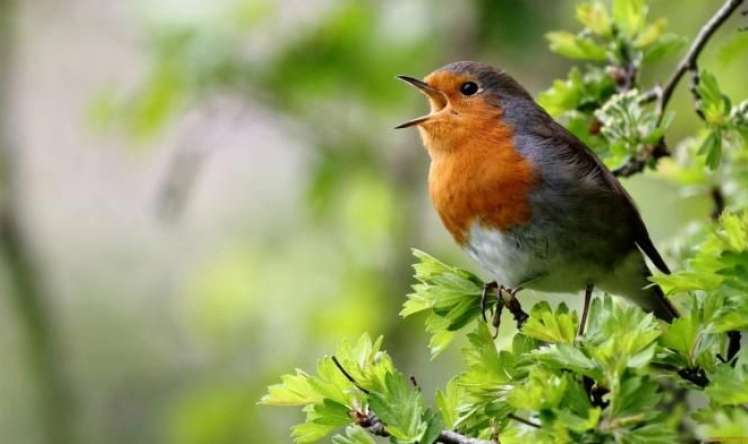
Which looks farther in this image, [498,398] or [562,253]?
[562,253]

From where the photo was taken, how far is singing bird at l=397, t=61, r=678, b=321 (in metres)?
2.68

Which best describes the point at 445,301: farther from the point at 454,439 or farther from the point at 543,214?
the point at 543,214

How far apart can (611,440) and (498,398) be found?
0.69 ft

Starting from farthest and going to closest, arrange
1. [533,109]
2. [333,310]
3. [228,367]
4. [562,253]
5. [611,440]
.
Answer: [228,367] < [333,310] < [533,109] < [562,253] < [611,440]

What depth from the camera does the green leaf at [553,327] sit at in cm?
166

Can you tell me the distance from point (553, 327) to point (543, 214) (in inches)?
41.4

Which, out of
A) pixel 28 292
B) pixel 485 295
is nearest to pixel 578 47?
pixel 485 295

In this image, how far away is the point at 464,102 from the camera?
302 centimetres

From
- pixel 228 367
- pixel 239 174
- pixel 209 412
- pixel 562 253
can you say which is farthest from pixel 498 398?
pixel 239 174

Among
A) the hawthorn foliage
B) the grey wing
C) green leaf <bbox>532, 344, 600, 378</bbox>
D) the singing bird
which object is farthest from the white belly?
green leaf <bbox>532, 344, 600, 378</bbox>

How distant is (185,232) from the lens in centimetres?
711

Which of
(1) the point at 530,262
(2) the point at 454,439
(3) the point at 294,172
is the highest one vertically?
(3) the point at 294,172

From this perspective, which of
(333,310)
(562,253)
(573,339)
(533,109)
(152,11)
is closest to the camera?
(573,339)

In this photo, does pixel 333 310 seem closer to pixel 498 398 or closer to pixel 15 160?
pixel 15 160
